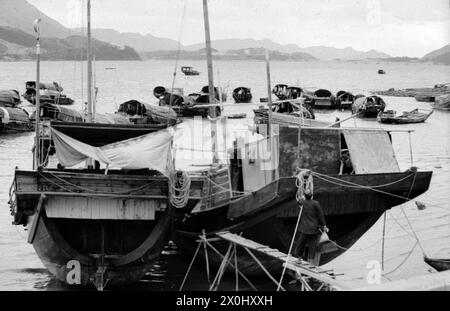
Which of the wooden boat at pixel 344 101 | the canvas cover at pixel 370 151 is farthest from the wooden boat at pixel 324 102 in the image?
the canvas cover at pixel 370 151

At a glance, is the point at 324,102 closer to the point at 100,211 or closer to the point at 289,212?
the point at 289,212

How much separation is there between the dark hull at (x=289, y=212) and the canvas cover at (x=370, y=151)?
2.06 ft

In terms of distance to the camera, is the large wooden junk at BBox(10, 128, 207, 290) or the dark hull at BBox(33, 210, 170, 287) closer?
the large wooden junk at BBox(10, 128, 207, 290)

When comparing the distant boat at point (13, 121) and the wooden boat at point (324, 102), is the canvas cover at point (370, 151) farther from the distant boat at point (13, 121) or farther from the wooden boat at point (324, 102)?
the wooden boat at point (324, 102)

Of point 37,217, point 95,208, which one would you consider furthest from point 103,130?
point 37,217

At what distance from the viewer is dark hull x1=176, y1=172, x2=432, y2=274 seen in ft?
41.4

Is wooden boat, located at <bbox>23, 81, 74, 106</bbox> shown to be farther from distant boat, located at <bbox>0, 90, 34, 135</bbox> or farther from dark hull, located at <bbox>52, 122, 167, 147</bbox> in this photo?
dark hull, located at <bbox>52, 122, 167, 147</bbox>

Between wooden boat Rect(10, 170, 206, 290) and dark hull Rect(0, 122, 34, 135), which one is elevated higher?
dark hull Rect(0, 122, 34, 135)

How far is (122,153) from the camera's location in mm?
14305

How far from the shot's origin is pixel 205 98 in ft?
193

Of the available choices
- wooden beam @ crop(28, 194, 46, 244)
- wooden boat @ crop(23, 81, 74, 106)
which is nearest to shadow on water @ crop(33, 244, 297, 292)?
wooden beam @ crop(28, 194, 46, 244)

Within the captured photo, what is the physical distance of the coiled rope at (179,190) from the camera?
47.0ft

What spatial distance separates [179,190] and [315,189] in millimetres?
3709

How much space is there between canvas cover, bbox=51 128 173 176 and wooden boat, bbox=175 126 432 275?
1.66 metres
